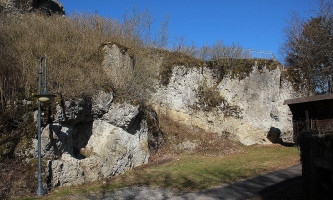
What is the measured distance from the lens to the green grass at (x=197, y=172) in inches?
434

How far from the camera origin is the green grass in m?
11.0

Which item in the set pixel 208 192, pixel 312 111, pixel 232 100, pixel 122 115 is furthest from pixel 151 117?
pixel 312 111

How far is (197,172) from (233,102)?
A: 10.9 metres

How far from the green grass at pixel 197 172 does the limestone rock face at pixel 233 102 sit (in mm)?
3809

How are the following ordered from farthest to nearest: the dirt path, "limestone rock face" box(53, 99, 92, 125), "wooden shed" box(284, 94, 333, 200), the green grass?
"limestone rock face" box(53, 99, 92, 125) < the green grass < the dirt path < "wooden shed" box(284, 94, 333, 200)

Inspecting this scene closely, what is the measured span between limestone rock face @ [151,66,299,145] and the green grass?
3809 millimetres

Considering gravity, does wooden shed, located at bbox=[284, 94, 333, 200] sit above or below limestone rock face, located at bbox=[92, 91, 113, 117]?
below

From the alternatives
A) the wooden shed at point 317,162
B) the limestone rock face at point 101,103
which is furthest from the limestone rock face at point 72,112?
the wooden shed at point 317,162

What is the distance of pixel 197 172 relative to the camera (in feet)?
45.3

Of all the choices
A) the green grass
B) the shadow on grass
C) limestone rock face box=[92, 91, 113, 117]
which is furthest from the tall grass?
the shadow on grass

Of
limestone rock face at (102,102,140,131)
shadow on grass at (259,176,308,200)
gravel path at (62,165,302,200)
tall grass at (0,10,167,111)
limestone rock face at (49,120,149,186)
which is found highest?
tall grass at (0,10,167,111)

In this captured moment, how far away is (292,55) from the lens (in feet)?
92.3

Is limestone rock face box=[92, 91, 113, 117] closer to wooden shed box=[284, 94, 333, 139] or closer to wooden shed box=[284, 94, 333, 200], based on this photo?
wooden shed box=[284, 94, 333, 200]

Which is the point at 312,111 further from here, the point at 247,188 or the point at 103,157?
the point at 103,157
